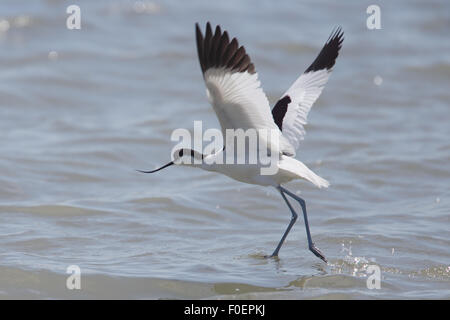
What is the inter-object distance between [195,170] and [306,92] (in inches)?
126

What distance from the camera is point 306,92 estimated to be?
7.69 metres

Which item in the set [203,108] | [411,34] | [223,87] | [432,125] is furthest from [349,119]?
[223,87]

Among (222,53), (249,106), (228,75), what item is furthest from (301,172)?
(222,53)

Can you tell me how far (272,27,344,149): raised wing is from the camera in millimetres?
7461

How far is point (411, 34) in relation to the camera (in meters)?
17.5

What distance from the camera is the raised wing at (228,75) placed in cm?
590

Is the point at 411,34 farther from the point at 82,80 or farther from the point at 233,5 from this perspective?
the point at 82,80

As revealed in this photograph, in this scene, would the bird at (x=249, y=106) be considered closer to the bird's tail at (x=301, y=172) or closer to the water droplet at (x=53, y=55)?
the bird's tail at (x=301, y=172)

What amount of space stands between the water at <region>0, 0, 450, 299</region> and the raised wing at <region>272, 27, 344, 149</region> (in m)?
1.19

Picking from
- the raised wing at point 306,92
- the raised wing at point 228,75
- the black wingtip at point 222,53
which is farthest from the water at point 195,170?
the black wingtip at point 222,53

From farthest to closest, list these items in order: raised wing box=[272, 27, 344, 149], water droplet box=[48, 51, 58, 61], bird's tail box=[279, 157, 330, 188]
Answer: water droplet box=[48, 51, 58, 61]
raised wing box=[272, 27, 344, 149]
bird's tail box=[279, 157, 330, 188]

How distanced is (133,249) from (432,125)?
6.48 m

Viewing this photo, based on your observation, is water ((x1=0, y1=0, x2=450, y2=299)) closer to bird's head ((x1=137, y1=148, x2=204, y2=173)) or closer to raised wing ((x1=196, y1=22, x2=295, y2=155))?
bird's head ((x1=137, y1=148, x2=204, y2=173))

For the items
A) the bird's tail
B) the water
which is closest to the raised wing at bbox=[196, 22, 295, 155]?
the bird's tail
